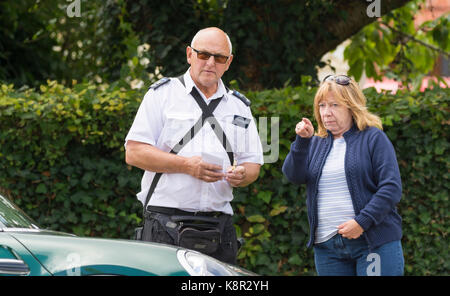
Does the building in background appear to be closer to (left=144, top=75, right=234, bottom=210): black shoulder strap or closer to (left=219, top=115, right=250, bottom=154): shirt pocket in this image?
(left=219, top=115, right=250, bottom=154): shirt pocket

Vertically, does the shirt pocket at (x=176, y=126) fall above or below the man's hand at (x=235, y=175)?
above

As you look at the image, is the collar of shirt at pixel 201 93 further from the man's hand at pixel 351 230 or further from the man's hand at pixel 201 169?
the man's hand at pixel 351 230

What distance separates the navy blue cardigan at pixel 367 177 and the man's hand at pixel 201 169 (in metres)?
0.54

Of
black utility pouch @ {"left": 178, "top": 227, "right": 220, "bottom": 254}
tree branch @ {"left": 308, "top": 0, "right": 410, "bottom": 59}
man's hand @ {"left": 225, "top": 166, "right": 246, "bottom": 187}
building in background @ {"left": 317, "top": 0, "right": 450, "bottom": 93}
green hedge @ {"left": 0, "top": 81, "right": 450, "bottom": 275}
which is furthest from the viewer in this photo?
building in background @ {"left": 317, "top": 0, "right": 450, "bottom": 93}

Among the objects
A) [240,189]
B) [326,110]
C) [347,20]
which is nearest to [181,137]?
[326,110]

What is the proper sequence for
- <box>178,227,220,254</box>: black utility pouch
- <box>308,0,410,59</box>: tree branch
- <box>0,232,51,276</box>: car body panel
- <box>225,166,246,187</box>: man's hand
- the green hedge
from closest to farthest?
<box>0,232,51,276</box>: car body panel < <box>178,227,220,254</box>: black utility pouch < <box>225,166,246,187</box>: man's hand < the green hedge < <box>308,0,410,59</box>: tree branch

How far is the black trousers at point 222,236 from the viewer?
3836mm

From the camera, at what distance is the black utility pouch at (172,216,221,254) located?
376 cm

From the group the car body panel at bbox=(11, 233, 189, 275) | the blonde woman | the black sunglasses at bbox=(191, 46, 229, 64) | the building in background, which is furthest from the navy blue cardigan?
the building in background

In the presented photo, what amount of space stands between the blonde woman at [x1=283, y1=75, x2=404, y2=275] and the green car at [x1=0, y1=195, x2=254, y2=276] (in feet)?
3.15

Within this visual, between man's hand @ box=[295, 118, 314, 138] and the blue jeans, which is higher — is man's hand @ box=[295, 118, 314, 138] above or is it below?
above

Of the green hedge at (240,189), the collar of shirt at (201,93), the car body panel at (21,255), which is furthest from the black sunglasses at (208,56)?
the green hedge at (240,189)

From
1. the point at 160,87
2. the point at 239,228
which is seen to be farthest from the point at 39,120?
the point at 160,87

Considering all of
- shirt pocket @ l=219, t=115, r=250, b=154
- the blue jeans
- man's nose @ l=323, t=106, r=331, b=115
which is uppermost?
man's nose @ l=323, t=106, r=331, b=115
